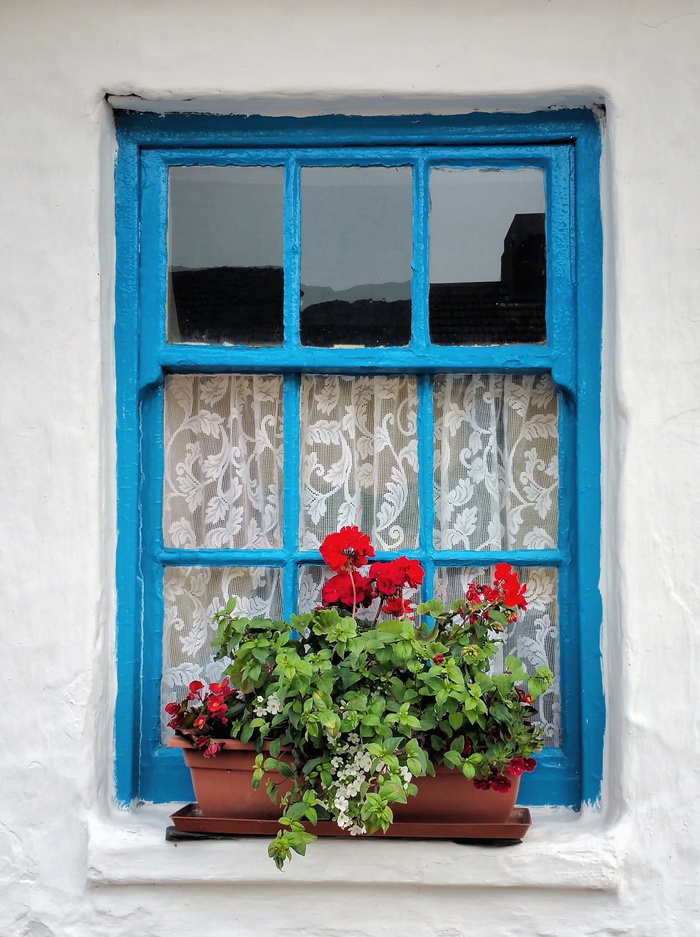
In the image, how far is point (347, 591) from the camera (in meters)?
1.94

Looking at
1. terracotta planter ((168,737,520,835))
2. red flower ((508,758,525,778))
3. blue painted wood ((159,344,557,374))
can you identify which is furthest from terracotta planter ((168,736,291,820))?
blue painted wood ((159,344,557,374))

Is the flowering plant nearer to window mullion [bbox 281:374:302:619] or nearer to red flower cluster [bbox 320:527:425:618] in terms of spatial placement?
red flower cluster [bbox 320:527:425:618]

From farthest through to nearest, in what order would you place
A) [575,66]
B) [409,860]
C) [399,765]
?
[575,66] < [409,860] < [399,765]

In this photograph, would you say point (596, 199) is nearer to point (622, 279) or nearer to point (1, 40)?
point (622, 279)

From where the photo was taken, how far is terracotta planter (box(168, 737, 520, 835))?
6.12 feet

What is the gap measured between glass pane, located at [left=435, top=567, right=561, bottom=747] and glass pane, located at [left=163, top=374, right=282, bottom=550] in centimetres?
46

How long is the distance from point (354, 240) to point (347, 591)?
2.91ft

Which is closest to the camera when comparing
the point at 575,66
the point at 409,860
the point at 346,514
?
the point at 409,860

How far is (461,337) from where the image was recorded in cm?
215

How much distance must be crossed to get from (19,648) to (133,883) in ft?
1.91

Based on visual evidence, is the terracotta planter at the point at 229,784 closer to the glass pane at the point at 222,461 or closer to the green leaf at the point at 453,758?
the green leaf at the point at 453,758

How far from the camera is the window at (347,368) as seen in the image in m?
2.12

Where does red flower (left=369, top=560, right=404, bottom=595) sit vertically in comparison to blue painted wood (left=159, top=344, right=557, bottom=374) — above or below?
below

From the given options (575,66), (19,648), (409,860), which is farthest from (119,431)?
(575,66)
